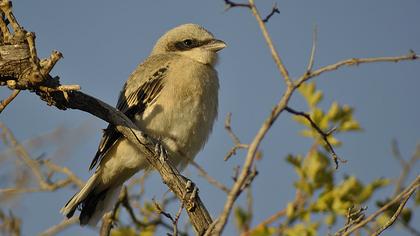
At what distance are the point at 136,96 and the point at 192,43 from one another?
109 centimetres

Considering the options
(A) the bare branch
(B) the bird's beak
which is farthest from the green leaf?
(B) the bird's beak

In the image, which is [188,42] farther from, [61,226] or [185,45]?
[61,226]

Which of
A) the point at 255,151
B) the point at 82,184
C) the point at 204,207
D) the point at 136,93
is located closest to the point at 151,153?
the point at 204,207

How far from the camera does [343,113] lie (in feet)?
12.6

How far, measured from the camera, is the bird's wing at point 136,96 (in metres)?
5.14

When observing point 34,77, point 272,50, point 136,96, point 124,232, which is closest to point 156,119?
point 136,96

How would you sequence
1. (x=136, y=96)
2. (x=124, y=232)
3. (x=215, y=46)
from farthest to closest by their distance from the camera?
(x=215, y=46), (x=136, y=96), (x=124, y=232)

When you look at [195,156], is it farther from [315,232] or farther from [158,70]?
[315,232]

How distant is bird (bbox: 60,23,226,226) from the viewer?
5.09 metres

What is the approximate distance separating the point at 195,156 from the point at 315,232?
2.62 metres

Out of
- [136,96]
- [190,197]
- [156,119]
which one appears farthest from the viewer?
[136,96]

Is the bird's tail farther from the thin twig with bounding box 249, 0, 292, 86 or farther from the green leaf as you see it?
the thin twig with bounding box 249, 0, 292, 86

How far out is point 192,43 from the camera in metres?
6.08

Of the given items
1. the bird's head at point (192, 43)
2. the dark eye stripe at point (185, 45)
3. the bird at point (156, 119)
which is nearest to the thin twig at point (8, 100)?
the bird at point (156, 119)
